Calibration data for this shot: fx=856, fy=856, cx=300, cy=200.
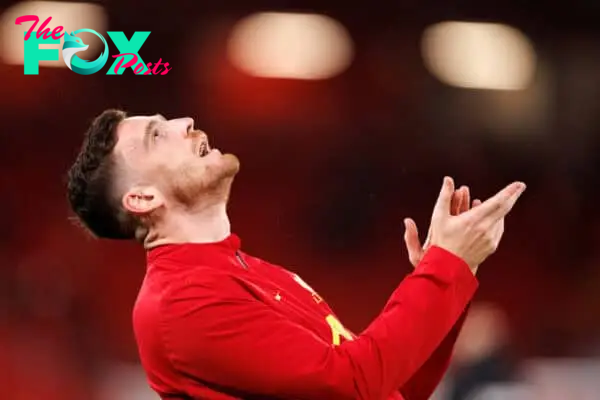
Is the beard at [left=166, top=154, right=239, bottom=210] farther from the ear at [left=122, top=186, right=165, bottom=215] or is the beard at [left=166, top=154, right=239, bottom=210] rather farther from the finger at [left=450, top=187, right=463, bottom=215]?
the finger at [left=450, top=187, right=463, bottom=215]

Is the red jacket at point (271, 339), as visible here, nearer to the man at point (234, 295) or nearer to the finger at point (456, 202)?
the man at point (234, 295)

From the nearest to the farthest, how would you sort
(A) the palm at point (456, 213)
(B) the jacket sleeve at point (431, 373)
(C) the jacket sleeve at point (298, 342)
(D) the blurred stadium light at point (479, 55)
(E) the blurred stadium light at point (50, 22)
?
(C) the jacket sleeve at point (298, 342), (A) the palm at point (456, 213), (B) the jacket sleeve at point (431, 373), (E) the blurred stadium light at point (50, 22), (D) the blurred stadium light at point (479, 55)

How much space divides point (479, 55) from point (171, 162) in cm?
138

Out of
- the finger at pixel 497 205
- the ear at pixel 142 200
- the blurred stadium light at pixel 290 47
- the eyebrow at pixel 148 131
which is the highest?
the blurred stadium light at pixel 290 47

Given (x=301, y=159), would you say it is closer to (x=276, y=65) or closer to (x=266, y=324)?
(x=276, y=65)

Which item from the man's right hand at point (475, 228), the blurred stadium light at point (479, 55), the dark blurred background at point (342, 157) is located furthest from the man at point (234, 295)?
the blurred stadium light at point (479, 55)

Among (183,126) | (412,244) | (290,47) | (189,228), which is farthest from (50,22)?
(412,244)

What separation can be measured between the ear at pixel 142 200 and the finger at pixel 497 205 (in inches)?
16.1

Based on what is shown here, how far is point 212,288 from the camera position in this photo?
990 mm

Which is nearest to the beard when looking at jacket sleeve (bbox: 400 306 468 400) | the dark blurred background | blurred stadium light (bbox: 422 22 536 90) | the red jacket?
the red jacket

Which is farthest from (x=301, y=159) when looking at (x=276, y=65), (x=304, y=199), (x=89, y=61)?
(x=89, y=61)

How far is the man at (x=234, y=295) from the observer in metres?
0.95

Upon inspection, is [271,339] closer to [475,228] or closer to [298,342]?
[298,342]

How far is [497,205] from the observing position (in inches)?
39.4
